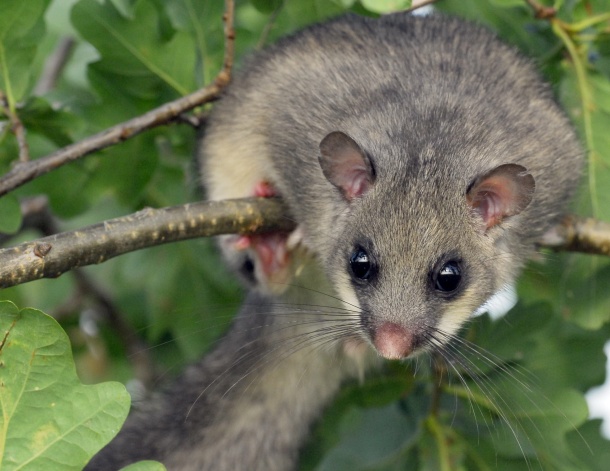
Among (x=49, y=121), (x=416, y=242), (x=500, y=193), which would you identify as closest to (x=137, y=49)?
(x=49, y=121)

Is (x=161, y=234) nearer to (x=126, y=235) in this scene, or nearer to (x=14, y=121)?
(x=126, y=235)

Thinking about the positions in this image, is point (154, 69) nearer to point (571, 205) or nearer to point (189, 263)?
point (189, 263)

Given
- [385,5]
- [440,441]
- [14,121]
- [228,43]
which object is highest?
[385,5]

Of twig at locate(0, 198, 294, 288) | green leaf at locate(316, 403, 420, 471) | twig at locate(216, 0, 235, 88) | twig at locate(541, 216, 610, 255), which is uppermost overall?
twig at locate(216, 0, 235, 88)

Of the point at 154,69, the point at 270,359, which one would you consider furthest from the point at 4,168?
the point at 270,359

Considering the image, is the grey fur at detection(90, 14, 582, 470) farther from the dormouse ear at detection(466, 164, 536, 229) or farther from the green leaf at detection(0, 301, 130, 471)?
the green leaf at detection(0, 301, 130, 471)

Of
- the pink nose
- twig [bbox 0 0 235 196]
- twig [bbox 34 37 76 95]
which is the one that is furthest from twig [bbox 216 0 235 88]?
twig [bbox 34 37 76 95]
